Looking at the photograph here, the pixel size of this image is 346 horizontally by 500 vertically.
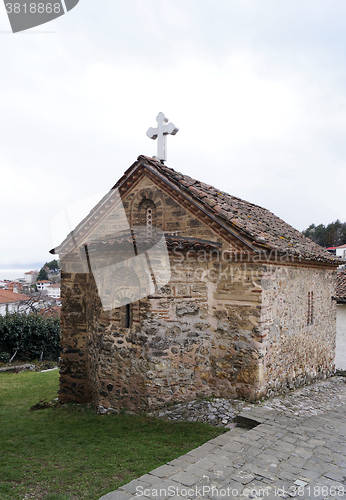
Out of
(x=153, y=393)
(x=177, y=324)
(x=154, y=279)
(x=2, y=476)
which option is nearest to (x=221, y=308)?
(x=177, y=324)

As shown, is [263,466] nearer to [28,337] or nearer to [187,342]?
[187,342]

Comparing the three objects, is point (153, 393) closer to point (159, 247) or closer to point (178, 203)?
point (159, 247)

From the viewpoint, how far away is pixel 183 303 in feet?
24.9

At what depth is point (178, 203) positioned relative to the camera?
8414 millimetres

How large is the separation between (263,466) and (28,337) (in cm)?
1683

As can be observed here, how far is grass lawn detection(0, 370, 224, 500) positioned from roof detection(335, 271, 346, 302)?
8.10 m

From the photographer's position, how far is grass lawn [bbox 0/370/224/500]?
4.83 m

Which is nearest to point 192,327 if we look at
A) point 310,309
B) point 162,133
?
point 310,309

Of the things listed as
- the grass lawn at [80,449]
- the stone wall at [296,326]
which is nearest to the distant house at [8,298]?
the grass lawn at [80,449]

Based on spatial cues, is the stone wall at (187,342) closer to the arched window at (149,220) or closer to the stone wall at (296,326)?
the stone wall at (296,326)

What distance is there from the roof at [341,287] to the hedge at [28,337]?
14297mm

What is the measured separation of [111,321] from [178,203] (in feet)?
10.4

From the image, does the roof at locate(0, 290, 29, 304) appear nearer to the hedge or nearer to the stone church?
the hedge

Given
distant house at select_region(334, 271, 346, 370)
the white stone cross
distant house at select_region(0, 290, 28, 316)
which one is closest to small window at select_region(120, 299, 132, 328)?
the white stone cross
